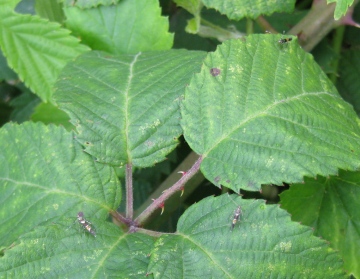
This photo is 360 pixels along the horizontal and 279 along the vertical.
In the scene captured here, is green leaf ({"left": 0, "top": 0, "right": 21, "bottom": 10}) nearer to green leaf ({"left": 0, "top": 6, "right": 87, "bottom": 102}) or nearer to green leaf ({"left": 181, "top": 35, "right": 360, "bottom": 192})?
green leaf ({"left": 0, "top": 6, "right": 87, "bottom": 102})

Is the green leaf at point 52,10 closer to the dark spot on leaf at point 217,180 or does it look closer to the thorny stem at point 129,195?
the thorny stem at point 129,195

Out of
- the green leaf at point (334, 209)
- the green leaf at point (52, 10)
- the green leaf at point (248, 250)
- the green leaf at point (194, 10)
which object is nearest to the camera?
the green leaf at point (248, 250)

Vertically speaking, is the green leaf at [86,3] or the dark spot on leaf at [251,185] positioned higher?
the green leaf at [86,3]

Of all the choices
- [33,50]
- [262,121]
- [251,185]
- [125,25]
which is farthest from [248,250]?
[33,50]

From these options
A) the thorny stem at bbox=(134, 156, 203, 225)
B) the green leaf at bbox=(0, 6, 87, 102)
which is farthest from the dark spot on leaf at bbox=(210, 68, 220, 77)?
the green leaf at bbox=(0, 6, 87, 102)

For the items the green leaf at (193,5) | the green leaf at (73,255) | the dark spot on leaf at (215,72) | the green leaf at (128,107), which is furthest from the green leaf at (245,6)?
the green leaf at (73,255)

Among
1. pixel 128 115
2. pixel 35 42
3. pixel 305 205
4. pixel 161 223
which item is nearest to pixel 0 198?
pixel 128 115

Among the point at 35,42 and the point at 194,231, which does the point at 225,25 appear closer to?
the point at 35,42
